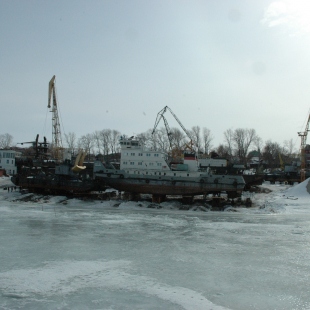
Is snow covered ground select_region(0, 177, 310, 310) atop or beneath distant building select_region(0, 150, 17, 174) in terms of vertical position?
beneath

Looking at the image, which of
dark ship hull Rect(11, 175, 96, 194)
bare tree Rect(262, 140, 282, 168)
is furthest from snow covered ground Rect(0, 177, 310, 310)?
bare tree Rect(262, 140, 282, 168)

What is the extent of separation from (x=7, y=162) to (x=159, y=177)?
4798 centimetres

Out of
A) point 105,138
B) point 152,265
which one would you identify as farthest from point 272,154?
point 152,265

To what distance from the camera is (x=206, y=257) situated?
33.6 feet

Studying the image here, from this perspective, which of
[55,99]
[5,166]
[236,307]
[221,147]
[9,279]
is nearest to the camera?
[236,307]

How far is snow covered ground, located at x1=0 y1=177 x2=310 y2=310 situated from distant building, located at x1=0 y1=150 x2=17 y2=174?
55091mm

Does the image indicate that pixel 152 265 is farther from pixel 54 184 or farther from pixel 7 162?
pixel 7 162

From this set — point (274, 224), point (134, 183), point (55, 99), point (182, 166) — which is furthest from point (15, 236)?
point (55, 99)

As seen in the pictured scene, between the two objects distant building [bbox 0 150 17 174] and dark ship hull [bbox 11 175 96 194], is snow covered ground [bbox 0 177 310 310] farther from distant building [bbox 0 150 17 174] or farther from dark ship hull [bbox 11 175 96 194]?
distant building [bbox 0 150 17 174]

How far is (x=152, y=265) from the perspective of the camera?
9.29 m

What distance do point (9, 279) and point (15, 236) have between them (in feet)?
18.5

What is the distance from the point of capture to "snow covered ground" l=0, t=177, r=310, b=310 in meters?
6.78

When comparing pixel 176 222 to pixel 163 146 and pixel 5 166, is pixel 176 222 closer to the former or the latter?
pixel 5 166

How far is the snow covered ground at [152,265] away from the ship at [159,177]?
13.6 meters
